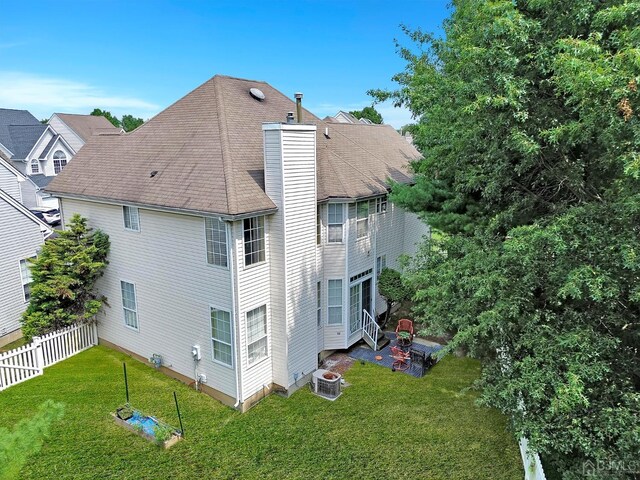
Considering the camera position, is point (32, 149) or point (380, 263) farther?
point (32, 149)

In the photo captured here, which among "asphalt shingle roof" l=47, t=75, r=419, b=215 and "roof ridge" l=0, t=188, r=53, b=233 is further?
"roof ridge" l=0, t=188, r=53, b=233

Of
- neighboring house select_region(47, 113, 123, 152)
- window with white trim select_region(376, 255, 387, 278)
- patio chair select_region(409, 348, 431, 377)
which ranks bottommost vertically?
patio chair select_region(409, 348, 431, 377)

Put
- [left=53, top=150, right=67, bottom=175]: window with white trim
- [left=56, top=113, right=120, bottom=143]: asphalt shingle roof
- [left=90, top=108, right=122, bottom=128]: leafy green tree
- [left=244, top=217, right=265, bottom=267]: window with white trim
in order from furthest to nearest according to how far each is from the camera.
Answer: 1. [left=90, top=108, right=122, bottom=128]: leafy green tree
2. [left=56, top=113, right=120, bottom=143]: asphalt shingle roof
3. [left=53, top=150, right=67, bottom=175]: window with white trim
4. [left=244, top=217, right=265, bottom=267]: window with white trim

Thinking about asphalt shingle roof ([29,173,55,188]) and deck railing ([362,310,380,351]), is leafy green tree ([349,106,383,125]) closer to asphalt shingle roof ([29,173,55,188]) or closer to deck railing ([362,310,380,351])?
asphalt shingle roof ([29,173,55,188])

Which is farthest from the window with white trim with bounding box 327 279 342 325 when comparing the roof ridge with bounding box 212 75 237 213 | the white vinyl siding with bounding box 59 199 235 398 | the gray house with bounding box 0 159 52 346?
the gray house with bounding box 0 159 52 346

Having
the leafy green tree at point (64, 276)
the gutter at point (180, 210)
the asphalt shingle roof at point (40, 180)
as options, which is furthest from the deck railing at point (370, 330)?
the asphalt shingle roof at point (40, 180)

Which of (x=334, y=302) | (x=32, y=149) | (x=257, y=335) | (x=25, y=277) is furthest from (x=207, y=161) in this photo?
(x=32, y=149)

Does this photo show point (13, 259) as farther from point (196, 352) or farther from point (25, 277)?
point (196, 352)
